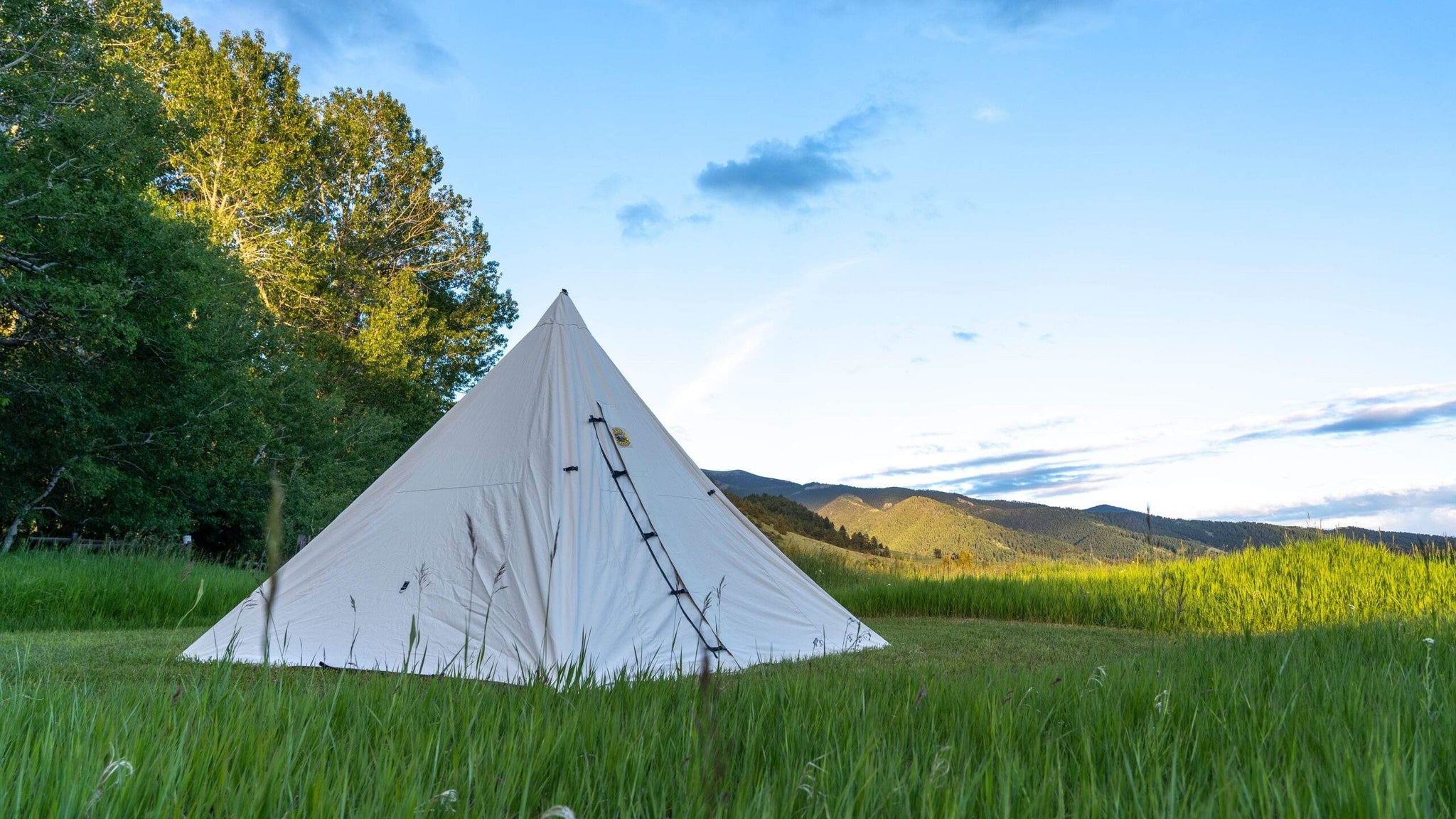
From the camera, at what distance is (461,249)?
25297 millimetres

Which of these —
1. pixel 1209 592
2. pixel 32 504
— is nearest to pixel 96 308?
pixel 32 504

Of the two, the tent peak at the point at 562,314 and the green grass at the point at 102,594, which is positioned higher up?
the tent peak at the point at 562,314

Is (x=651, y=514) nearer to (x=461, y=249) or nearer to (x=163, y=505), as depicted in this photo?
(x=163, y=505)

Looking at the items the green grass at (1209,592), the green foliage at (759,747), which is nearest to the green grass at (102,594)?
the green foliage at (759,747)

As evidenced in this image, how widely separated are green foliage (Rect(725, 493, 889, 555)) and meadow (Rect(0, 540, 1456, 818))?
17810 millimetres

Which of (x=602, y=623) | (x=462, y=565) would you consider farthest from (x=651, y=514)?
(x=462, y=565)

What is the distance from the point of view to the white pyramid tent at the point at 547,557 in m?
5.07

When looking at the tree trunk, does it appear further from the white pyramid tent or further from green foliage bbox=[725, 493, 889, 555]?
green foliage bbox=[725, 493, 889, 555]

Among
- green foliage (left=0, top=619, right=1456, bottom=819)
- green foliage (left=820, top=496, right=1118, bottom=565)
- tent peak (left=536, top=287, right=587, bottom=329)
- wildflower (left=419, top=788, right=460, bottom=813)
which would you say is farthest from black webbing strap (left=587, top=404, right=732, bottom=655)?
green foliage (left=820, top=496, right=1118, bottom=565)

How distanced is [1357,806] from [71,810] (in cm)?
188

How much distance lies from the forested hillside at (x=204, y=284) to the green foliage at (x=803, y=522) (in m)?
9.43

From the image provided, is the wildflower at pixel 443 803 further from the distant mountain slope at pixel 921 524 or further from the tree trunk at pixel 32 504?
the distant mountain slope at pixel 921 524

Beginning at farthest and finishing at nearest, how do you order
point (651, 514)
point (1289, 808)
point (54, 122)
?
point (54, 122) < point (651, 514) < point (1289, 808)

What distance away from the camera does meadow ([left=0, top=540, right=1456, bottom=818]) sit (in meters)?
1.34
